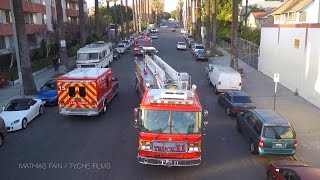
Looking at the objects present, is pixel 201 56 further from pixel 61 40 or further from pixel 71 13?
pixel 71 13

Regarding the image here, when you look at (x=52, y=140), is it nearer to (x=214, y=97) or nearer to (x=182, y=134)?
(x=182, y=134)

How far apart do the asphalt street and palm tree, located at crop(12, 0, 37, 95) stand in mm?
6097

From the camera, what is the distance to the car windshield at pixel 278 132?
15.0 meters

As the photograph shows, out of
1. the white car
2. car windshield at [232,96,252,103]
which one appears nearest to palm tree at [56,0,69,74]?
the white car

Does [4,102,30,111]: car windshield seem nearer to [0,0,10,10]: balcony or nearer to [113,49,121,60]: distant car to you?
[0,0,10,10]: balcony

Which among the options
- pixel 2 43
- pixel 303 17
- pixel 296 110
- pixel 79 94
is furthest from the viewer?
pixel 303 17

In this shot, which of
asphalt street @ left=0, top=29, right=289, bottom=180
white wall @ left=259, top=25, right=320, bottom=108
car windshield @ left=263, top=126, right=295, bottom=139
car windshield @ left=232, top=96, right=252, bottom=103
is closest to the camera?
asphalt street @ left=0, top=29, right=289, bottom=180

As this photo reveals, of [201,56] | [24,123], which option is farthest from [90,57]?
[24,123]

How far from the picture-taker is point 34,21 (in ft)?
185

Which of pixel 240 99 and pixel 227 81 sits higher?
pixel 227 81

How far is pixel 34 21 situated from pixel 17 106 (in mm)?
39234

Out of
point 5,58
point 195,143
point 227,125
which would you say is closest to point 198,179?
point 195,143

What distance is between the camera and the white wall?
2455cm

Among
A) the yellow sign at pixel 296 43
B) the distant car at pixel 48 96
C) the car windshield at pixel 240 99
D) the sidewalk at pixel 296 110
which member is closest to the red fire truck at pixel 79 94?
the distant car at pixel 48 96
